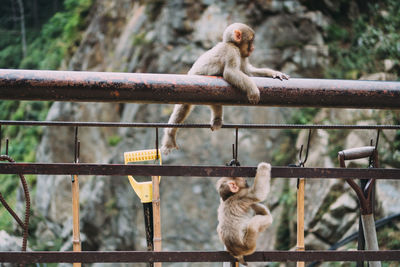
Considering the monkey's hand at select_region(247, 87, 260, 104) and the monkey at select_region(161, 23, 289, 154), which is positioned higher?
the monkey at select_region(161, 23, 289, 154)

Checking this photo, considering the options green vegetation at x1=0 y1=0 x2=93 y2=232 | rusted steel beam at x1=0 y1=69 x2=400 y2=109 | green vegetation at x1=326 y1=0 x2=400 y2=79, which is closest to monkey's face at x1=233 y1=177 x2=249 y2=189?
rusted steel beam at x1=0 y1=69 x2=400 y2=109

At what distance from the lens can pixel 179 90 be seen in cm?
140

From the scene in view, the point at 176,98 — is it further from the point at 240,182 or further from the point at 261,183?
the point at 240,182

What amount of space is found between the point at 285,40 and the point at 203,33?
1420 mm

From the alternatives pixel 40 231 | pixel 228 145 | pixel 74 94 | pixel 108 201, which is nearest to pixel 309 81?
pixel 74 94

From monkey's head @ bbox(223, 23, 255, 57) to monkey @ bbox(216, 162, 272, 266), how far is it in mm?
1154

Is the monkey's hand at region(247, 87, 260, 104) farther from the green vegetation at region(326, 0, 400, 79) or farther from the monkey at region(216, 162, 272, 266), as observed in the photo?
the green vegetation at region(326, 0, 400, 79)

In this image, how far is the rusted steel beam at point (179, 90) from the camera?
1348mm

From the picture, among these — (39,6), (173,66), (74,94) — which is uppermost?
(39,6)

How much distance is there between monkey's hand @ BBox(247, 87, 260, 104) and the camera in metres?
1.42

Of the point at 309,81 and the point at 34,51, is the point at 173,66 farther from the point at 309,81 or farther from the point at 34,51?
the point at 34,51

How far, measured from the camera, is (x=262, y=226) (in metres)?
2.06

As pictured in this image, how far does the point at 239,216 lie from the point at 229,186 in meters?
0.17

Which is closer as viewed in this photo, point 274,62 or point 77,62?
point 274,62
